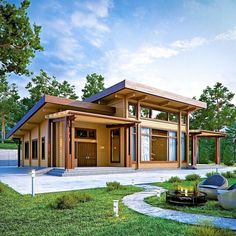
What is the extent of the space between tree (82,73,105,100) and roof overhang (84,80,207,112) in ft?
48.8

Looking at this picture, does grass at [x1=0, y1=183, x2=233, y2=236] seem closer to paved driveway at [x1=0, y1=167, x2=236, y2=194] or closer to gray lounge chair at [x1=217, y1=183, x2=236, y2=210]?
gray lounge chair at [x1=217, y1=183, x2=236, y2=210]

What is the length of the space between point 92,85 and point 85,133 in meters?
17.5

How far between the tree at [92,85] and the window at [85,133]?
16.6m

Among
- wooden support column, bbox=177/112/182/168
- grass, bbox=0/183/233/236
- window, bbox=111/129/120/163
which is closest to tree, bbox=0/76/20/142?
window, bbox=111/129/120/163

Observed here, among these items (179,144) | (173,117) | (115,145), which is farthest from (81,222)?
(173,117)

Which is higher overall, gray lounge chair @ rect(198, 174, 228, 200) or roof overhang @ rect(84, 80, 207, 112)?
roof overhang @ rect(84, 80, 207, 112)

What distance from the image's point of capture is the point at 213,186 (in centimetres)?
700

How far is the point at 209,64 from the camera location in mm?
13508

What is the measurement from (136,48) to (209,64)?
3581 mm

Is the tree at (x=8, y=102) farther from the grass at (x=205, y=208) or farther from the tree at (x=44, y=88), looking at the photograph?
the grass at (x=205, y=208)

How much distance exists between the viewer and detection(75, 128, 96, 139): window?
18.0 m

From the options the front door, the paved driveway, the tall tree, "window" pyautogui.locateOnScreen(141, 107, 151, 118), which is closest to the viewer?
the paved driveway

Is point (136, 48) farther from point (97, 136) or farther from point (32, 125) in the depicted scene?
point (32, 125)

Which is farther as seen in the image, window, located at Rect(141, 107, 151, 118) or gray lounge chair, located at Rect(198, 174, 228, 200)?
window, located at Rect(141, 107, 151, 118)
